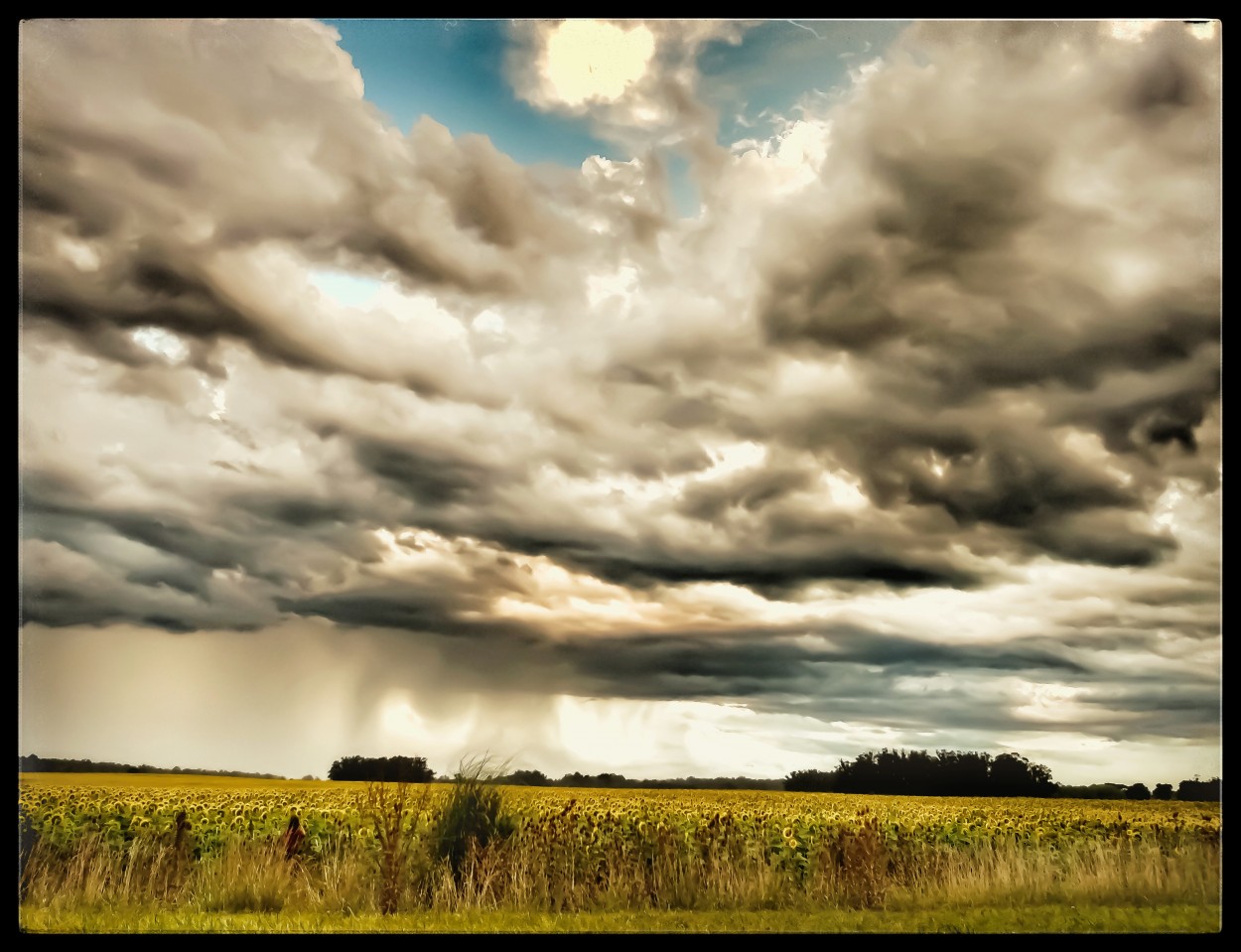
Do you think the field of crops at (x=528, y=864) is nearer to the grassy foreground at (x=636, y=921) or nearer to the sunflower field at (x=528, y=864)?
the sunflower field at (x=528, y=864)

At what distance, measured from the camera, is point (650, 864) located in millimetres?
11648

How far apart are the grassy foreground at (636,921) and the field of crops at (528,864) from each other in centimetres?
37

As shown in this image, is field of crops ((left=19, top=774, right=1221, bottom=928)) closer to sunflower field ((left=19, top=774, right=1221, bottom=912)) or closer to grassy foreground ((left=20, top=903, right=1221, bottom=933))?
sunflower field ((left=19, top=774, right=1221, bottom=912))

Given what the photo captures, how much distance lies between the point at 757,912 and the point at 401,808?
440cm

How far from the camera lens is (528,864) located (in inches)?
440

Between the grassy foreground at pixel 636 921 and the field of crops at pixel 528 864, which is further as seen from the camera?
the field of crops at pixel 528 864

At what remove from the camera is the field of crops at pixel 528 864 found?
10891 millimetres

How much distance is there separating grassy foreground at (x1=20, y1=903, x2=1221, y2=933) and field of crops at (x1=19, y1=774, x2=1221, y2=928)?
37 cm

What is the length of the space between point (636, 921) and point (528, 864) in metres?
1.60

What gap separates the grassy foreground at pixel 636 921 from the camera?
9758 millimetres
